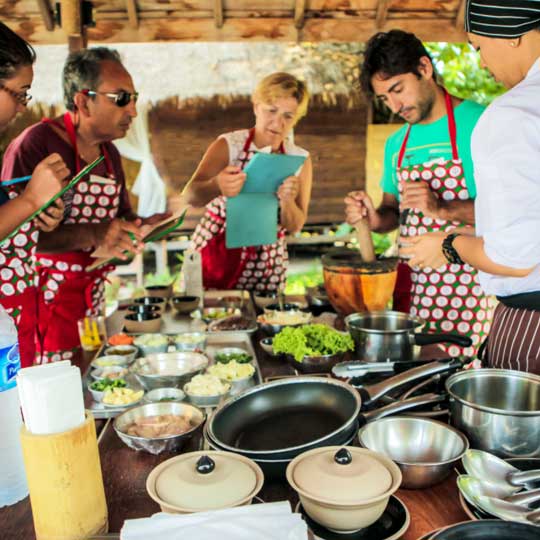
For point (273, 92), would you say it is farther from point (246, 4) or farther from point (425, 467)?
point (425, 467)

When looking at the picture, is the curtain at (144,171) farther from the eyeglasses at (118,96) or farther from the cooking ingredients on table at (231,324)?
the cooking ingredients on table at (231,324)

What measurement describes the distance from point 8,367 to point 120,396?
55 centimetres

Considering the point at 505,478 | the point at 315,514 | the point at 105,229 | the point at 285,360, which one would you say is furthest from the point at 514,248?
the point at 105,229

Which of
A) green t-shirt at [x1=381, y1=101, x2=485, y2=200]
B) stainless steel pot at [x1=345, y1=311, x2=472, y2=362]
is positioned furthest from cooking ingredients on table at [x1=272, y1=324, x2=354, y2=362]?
green t-shirt at [x1=381, y1=101, x2=485, y2=200]

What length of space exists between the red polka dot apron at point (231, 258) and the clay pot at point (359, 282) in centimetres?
110

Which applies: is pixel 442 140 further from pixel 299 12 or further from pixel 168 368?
pixel 168 368

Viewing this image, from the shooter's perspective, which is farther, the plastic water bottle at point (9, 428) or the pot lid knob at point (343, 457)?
the plastic water bottle at point (9, 428)

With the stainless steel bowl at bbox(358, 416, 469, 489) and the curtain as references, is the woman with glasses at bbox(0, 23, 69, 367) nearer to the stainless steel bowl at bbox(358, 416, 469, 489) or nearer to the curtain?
the stainless steel bowl at bbox(358, 416, 469, 489)

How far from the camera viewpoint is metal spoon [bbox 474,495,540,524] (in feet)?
3.19

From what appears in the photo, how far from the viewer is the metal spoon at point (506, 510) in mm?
972

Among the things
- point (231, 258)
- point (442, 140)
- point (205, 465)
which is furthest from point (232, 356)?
point (442, 140)

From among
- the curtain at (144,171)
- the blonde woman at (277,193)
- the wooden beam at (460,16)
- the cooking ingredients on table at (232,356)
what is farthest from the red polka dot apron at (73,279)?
the curtain at (144,171)

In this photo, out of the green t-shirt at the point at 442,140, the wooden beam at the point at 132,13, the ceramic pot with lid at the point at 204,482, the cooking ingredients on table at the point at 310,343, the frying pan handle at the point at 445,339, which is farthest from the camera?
the wooden beam at the point at 132,13

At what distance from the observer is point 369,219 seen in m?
3.10
